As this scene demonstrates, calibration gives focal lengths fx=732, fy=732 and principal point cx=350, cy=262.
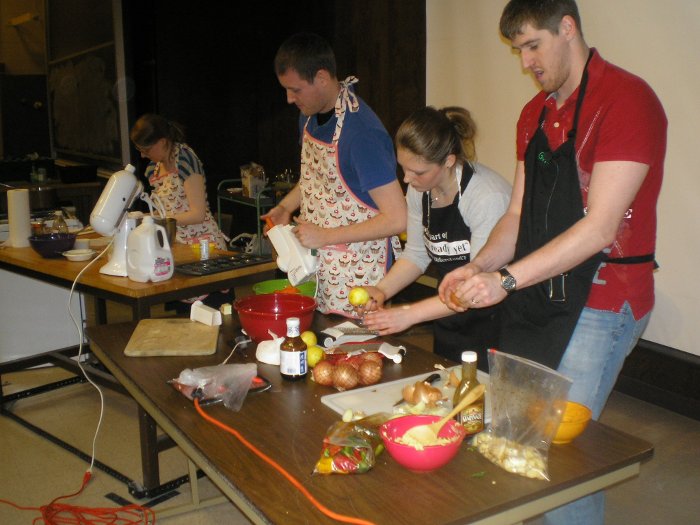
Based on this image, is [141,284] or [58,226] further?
[58,226]

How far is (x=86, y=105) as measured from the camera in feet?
26.2

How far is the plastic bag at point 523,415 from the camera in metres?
1.35

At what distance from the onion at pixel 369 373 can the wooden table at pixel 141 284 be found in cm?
121

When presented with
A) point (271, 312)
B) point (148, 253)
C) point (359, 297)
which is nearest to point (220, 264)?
point (148, 253)

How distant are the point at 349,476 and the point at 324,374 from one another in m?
0.44

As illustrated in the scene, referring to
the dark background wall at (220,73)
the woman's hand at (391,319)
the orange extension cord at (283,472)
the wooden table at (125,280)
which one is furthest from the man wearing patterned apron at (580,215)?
the dark background wall at (220,73)

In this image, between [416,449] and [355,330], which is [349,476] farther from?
[355,330]

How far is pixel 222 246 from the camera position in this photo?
385 cm

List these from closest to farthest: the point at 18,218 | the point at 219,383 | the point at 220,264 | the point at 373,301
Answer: the point at 219,383
the point at 373,301
the point at 220,264
the point at 18,218

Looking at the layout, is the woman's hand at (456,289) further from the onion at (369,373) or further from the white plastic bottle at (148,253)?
the white plastic bottle at (148,253)

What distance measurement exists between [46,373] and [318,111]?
2.53 meters

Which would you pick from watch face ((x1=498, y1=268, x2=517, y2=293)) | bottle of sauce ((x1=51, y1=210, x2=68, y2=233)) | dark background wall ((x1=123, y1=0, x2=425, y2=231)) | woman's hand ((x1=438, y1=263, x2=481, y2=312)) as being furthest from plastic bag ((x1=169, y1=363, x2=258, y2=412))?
dark background wall ((x1=123, y1=0, x2=425, y2=231))

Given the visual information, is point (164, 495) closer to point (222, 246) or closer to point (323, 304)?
point (323, 304)

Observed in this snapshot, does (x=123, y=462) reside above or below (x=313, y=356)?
below
